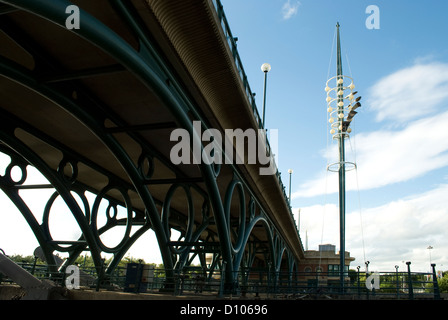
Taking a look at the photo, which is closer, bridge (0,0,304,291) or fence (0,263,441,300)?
bridge (0,0,304,291)

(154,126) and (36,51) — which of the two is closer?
(36,51)

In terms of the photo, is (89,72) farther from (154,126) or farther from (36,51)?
(154,126)

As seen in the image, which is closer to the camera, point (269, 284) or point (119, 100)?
point (119, 100)

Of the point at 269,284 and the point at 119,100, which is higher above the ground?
the point at 119,100

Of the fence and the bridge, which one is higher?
the bridge

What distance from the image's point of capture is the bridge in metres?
10.1

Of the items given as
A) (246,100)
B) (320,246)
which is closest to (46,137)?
(246,100)

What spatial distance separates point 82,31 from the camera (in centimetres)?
876

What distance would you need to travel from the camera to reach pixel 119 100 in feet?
50.6

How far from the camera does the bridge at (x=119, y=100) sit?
10.1 m

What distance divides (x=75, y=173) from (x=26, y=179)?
2.56m

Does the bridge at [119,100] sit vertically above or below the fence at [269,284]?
above

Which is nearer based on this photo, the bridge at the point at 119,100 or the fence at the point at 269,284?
the bridge at the point at 119,100
